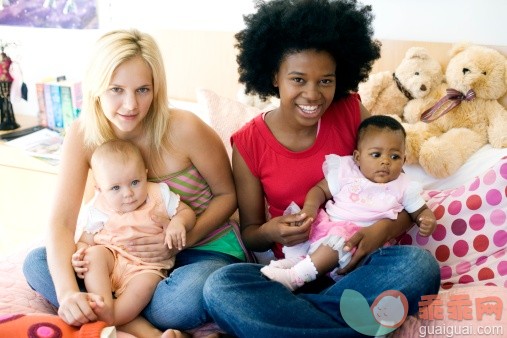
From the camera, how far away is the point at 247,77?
1.50m

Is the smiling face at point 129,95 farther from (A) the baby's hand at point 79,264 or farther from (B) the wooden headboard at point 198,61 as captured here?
(B) the wooden headboard at point 198,61

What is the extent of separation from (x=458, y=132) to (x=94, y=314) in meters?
1.27

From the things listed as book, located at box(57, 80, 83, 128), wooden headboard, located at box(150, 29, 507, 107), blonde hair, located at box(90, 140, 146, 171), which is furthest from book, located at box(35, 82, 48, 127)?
blonde hair, located at box(90, 140, 146, 171)

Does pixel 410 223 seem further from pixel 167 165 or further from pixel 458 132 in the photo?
pixel 167 165

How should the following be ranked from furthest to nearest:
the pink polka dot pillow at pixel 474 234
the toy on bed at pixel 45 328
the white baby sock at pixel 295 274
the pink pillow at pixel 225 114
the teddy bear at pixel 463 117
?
the pink pillow at pixel 225 114 → the teddy bear at pixel 463 117 → the pink polka dot pillow at pixel 474 234 → the white baby sock at pixel 295 274 → the toy on bed at pixel 45 328

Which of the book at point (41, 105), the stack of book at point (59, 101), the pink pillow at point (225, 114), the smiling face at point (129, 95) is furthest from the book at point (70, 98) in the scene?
the smiling face at point (129, 95)

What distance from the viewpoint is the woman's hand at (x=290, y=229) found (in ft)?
4.17

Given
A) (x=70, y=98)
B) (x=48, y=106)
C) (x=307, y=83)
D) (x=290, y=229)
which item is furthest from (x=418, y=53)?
(x=48, y=106)

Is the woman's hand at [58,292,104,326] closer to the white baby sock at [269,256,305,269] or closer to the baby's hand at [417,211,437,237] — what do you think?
the white baby sock at [269,256,305,269]

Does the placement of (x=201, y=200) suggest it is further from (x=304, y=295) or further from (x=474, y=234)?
(x=474, y=234)

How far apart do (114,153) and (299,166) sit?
1.62 ft

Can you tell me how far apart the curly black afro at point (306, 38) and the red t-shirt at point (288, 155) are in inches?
4.0

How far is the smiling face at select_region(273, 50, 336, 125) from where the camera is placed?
1305 millimetres

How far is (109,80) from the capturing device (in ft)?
4.28
